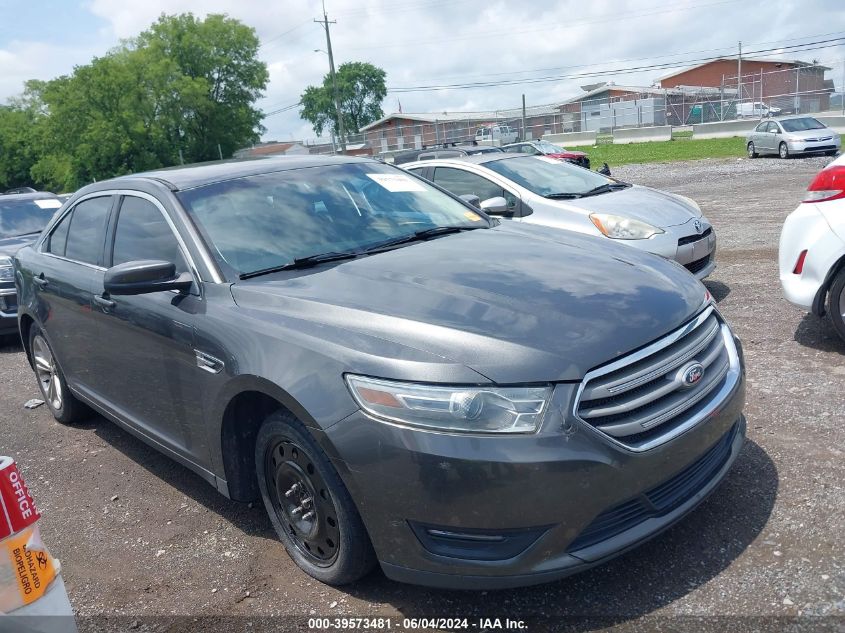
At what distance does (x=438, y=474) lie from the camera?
2.47 metres

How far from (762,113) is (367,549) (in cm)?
4344

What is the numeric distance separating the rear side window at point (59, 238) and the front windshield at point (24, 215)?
489cm

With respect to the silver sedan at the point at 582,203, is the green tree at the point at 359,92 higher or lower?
higher

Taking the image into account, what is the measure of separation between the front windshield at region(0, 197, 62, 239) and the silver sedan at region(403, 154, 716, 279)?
205 inches

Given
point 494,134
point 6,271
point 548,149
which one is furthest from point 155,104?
point 6,271

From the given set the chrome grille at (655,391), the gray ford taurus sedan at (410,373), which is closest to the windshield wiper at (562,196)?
the gray ford taurus sedan at (410,373)

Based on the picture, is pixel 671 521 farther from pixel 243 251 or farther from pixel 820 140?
pixel 820 140

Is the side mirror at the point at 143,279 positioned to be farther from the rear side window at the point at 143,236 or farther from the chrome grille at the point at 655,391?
the chrome grille at the point at 655,391

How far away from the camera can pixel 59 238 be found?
5113mm

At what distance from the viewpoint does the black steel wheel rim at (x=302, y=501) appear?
115 inches

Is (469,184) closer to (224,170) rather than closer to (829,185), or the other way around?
(829,185)

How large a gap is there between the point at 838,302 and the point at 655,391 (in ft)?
9.50

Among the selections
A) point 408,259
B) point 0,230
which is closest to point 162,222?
point 408,259

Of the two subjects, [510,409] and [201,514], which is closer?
[510,409]
